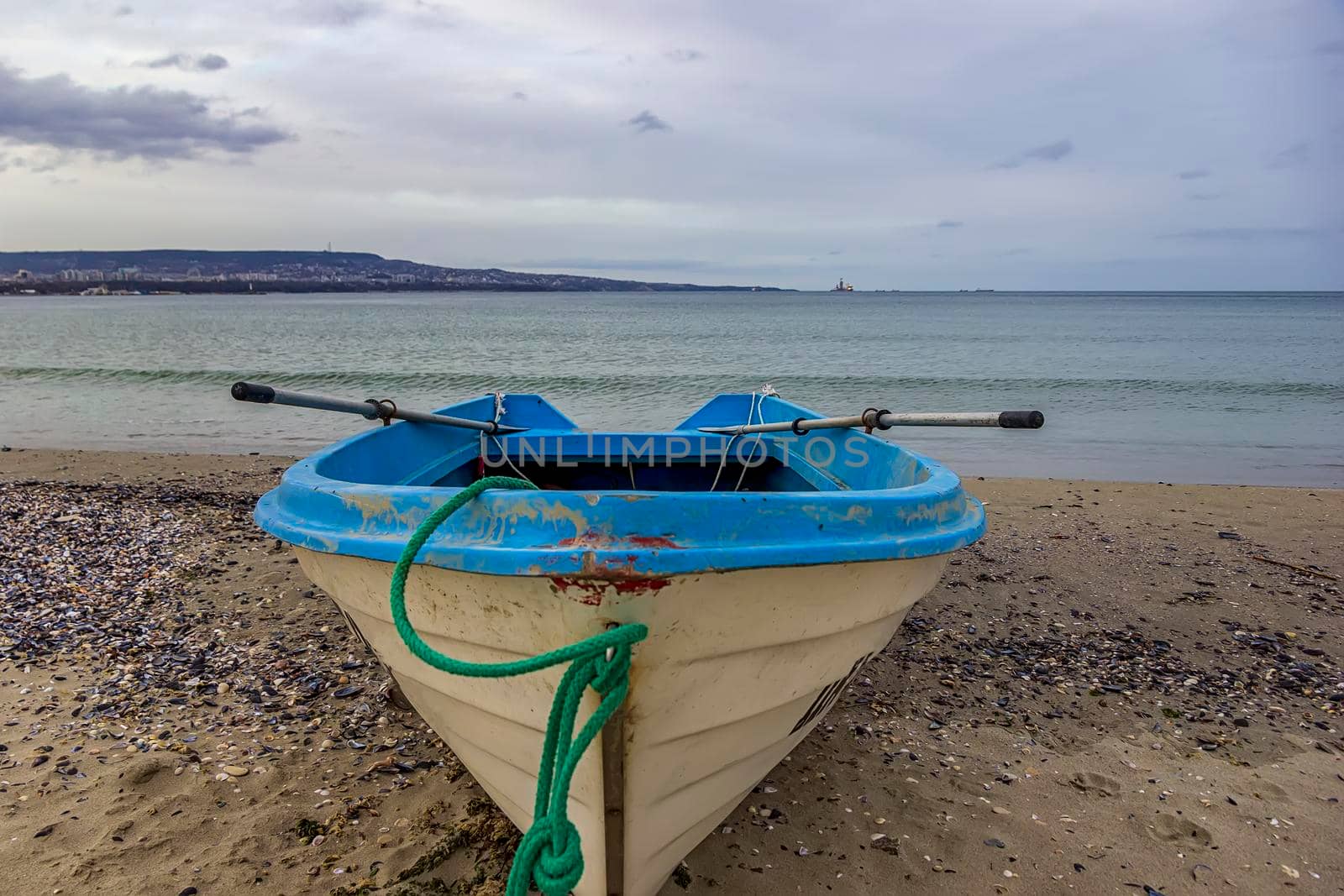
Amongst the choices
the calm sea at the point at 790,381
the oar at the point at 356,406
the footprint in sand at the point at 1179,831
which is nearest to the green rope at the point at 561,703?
the oar at the point at 356,406

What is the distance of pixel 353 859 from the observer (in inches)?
114

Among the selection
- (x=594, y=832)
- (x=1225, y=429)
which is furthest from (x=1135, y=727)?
(x=1225, y=429)

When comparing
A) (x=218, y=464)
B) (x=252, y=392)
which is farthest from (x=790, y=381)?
(x=252, y=392)

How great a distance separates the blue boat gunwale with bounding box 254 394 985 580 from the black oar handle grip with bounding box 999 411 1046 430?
0.33 m

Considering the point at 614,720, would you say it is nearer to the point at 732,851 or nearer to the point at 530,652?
the point at 530,652

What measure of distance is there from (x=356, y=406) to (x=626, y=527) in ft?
8.23

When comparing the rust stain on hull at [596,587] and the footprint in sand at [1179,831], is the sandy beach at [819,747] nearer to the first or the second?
the footprint in sand at [1179,831]

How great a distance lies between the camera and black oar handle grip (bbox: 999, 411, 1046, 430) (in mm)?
2768

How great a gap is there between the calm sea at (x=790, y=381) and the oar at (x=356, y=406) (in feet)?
27.0

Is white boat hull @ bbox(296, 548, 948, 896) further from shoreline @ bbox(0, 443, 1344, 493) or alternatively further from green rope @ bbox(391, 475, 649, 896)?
shoreline @ bbox(0, 443, 1344, 493)

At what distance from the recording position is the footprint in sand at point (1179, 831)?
10.2 feet

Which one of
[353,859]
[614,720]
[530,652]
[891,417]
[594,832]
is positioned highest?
[891,417]

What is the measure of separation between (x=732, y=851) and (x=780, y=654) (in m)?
1.09

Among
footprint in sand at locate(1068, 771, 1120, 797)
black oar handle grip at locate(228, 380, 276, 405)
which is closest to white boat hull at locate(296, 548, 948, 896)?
black oar handle grip at locate(228, 380, 276, 405)
